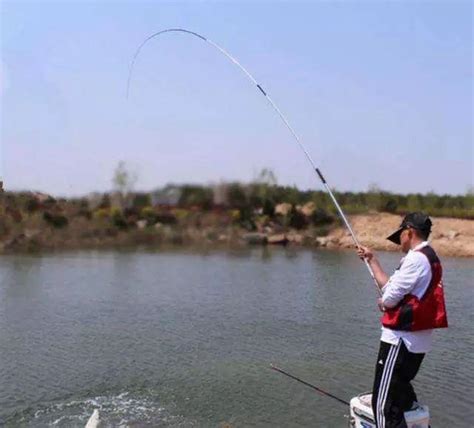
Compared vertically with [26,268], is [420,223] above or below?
above

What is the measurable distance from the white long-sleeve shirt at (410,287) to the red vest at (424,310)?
4 centimetres

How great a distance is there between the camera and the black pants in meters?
4.81

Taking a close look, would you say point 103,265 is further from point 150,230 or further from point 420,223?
point 420,223

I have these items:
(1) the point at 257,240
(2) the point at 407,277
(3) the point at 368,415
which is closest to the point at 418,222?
(2) the point at 407,277

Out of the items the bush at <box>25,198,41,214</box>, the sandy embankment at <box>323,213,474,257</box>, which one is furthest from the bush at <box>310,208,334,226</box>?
the bush at <box>25,198,41,214</box>

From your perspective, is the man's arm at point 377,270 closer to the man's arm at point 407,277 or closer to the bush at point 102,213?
the man's arm at point 407,277

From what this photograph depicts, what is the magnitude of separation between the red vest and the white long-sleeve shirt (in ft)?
0.13

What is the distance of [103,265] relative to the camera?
1093 inches

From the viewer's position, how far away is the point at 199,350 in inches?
492

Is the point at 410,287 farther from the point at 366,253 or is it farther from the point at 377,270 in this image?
the point at 366,253

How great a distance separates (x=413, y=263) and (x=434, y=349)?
29.3 feet

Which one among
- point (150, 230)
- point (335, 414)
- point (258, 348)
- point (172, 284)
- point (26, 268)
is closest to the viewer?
point (335, 414)

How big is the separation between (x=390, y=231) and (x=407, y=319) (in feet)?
131

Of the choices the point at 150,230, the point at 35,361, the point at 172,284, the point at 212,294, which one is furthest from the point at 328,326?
the point at 150,230
